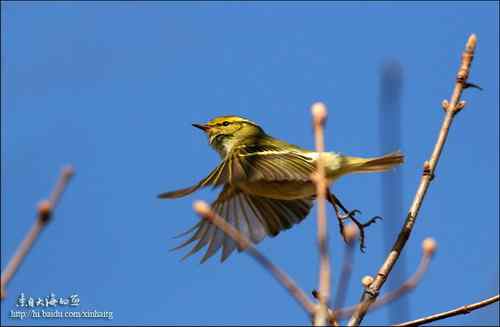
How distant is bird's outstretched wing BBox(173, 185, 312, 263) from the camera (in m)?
4.81

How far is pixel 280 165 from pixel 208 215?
3274mm

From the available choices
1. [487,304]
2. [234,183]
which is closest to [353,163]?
[234,183]

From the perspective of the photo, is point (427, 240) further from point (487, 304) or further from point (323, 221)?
point (487, 304)

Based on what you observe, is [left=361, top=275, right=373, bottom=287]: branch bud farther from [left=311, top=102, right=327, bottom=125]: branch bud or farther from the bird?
the bird

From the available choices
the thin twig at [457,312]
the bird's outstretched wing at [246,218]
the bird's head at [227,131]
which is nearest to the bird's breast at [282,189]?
the bird's outstretched wing at [246,218]

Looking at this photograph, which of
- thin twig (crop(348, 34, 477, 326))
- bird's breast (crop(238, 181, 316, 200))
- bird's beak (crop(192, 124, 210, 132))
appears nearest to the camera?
thin twig (crop(348, 34, 477, 326))

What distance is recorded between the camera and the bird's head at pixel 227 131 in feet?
19.7

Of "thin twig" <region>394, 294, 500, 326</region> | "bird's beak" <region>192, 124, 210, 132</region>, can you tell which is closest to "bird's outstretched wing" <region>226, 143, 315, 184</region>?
"bird's beak" <region>192, 124, 210, 132</region>

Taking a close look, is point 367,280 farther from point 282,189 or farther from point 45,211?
point 282,189

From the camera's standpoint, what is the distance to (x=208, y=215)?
1.42 metres

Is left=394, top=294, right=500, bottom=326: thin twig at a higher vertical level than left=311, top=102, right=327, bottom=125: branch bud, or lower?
lower

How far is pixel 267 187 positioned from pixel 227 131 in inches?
58.9

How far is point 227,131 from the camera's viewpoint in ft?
20.0

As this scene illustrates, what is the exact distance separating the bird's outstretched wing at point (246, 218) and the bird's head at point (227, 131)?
774mm
